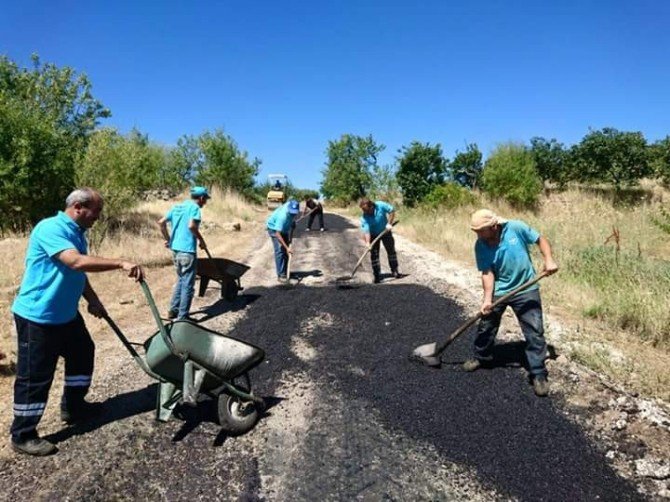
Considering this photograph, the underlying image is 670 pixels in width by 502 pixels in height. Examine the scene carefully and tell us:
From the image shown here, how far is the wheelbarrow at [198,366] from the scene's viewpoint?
3.22m

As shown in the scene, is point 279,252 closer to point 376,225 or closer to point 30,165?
point 376,225

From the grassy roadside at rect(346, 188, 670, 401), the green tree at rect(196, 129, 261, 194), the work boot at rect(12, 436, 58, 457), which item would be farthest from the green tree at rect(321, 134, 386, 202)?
the work boot at rect(12, 436, 58, 457)

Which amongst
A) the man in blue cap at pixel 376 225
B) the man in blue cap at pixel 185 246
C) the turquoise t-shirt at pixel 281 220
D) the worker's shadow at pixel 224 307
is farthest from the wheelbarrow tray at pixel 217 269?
the man in blue cap at pixel 376 225

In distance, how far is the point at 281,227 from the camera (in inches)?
331

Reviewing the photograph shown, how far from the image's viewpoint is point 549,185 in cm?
2977

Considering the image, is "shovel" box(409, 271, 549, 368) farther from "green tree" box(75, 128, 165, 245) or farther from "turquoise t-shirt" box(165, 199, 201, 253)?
"green tree" box(75, 128, 165, 245)

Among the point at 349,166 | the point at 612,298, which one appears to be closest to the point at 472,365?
the point at 612,298

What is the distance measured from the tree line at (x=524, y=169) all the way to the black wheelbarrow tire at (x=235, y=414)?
1627cm

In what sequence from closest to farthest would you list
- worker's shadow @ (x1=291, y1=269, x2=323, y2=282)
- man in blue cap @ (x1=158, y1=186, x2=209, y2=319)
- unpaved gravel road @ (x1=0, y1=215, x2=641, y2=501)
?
1. unpaved gravel road @ (x1=0, y1=215, x2=641, y2=501)
2. man in blue cap @ (x1=158, y1=186, x2=209, y2=319)
3. worker's shadow @ (x1=291, y1=269, x2=323, y2=282)

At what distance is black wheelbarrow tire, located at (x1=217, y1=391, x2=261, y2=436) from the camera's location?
3.33 m

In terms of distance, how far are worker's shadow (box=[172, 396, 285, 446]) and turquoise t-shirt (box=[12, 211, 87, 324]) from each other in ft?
3.77

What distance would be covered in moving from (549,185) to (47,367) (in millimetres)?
31191

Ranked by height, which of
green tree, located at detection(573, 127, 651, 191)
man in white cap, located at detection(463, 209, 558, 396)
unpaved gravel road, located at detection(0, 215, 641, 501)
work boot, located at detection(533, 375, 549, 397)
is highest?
green tree, located at detection(573, 127, 651, 191)

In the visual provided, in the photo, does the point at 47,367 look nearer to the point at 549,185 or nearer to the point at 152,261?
the point at 152,261
